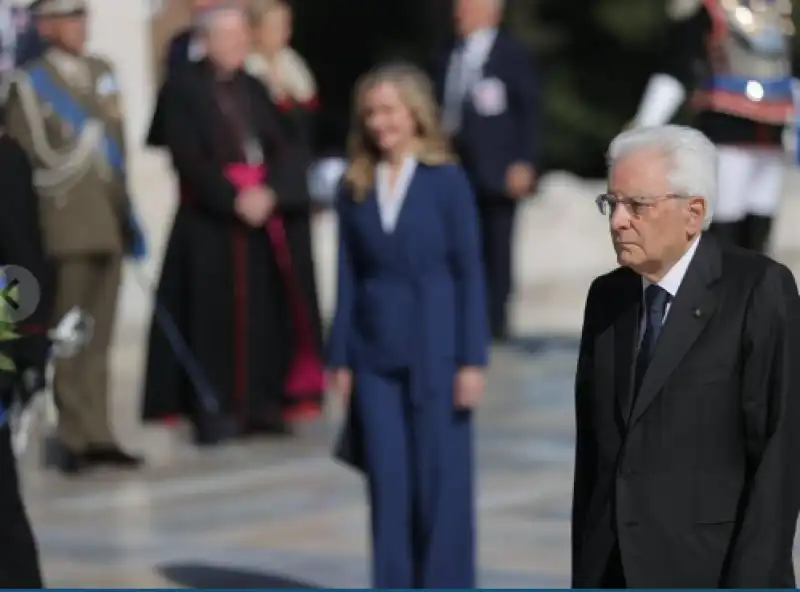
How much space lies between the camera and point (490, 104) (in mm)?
13773

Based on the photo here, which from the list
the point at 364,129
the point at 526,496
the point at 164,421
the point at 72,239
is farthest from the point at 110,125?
the point at 364,129

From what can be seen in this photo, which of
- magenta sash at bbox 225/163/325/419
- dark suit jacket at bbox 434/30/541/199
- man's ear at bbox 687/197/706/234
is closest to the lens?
man's ear at bbox 687/197/706/234

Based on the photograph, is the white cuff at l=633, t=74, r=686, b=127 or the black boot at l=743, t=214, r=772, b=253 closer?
the white cuff at l=633, t=74, r=686, b=127

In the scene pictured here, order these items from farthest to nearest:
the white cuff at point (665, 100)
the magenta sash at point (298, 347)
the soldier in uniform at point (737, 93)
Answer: the magenta sash at point (298, 347)
the white cuff at point (665, 100)
the soldier in uniform at point (737, 93)

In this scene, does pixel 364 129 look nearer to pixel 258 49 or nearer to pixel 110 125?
pixel 110 125

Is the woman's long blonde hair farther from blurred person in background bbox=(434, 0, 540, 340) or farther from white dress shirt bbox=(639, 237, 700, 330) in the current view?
blurred person in background bbox=(434, 0, 540, 340)

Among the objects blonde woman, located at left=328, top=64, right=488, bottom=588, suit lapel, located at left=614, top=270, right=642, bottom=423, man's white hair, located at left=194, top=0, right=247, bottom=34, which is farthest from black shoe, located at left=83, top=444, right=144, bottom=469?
suit lapel, located at left=614, top=270, right=642, bottom=423

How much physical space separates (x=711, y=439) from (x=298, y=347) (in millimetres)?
6828

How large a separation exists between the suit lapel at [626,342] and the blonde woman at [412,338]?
2473mm

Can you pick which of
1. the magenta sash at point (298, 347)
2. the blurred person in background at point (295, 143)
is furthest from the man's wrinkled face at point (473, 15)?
the magenta sash at point (298, 347)

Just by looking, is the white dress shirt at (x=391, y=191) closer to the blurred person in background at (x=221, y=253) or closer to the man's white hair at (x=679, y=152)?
the man's white hair at (x=679, y=152)

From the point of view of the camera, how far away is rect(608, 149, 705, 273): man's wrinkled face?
15.3ft

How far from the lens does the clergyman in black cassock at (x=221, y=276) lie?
10.9 m

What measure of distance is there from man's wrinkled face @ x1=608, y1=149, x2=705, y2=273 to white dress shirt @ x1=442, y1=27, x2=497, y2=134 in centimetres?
908
